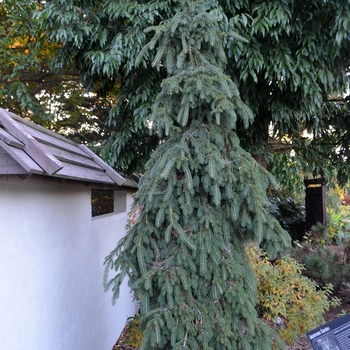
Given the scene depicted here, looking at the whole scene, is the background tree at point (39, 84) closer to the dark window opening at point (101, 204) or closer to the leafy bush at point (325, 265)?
the dark window opening at point (101, 204)

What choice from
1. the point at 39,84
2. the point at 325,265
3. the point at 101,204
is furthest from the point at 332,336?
the point at 39,84

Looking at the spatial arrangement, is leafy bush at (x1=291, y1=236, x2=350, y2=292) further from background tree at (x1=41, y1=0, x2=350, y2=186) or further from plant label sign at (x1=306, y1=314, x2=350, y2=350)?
plant label sign at (x1=306, y1=314, x2=350, y2=350)

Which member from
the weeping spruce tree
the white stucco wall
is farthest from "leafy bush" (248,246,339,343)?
→ the white stucco wall

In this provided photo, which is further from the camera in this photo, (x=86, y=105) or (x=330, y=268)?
(x=86, y=105)

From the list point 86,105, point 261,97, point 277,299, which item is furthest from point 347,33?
point 86,105

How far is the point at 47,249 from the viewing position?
10.7ft

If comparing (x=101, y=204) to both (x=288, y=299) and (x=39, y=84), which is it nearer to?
(x=39, y=84)

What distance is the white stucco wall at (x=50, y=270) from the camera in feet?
8.69

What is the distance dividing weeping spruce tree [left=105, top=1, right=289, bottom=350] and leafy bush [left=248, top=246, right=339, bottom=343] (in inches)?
80.9

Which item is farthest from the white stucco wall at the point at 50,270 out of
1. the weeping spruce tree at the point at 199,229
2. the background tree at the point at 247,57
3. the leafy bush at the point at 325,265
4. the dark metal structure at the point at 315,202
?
the dark metal structure at the point at 315,202

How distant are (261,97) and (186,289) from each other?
376 centimetres

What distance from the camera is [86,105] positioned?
422 inches

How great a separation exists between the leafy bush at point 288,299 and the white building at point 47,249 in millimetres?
2207

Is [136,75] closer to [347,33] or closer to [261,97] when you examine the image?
[261,97]
